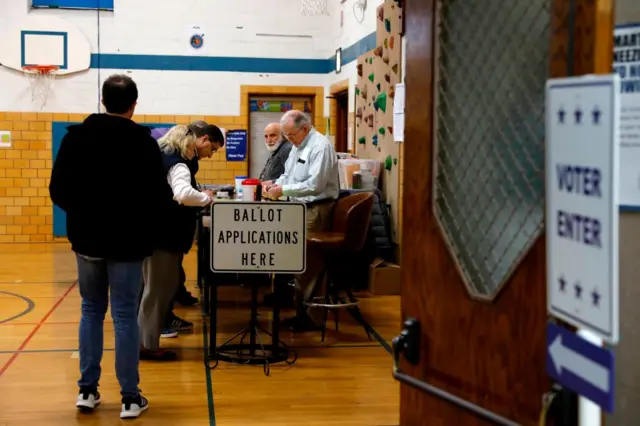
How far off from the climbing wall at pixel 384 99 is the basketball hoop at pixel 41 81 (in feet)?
15.4

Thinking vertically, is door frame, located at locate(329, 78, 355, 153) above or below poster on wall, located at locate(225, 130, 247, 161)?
above

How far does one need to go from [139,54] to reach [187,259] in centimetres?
330

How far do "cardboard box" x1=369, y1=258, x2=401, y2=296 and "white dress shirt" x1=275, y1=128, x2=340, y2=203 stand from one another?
1534 millimetres

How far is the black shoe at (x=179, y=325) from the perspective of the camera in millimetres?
5562

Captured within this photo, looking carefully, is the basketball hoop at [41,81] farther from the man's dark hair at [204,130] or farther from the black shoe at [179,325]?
the man's dark hair at [204,130]

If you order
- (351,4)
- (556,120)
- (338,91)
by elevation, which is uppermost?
(351,4)

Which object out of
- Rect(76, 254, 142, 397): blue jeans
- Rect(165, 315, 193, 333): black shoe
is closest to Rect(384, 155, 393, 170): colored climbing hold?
Rect(165, 315, 193, 333): black shoe

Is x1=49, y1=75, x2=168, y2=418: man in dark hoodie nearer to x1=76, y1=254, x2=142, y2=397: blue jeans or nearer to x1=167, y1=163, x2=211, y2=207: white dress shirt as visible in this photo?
x1=76, y1=254, x2=142, y2=397: blue jeans

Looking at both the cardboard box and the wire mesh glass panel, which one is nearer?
the wire mesh glass panel

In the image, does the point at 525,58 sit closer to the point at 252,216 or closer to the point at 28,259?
the point at 252,216

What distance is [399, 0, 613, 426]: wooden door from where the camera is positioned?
158cm

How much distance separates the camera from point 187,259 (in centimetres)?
923

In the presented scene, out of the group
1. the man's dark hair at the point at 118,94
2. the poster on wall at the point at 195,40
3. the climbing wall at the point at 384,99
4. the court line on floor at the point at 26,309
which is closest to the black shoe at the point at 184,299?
the court line on floor at the point at 26,309

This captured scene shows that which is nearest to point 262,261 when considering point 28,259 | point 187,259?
point 187,259
